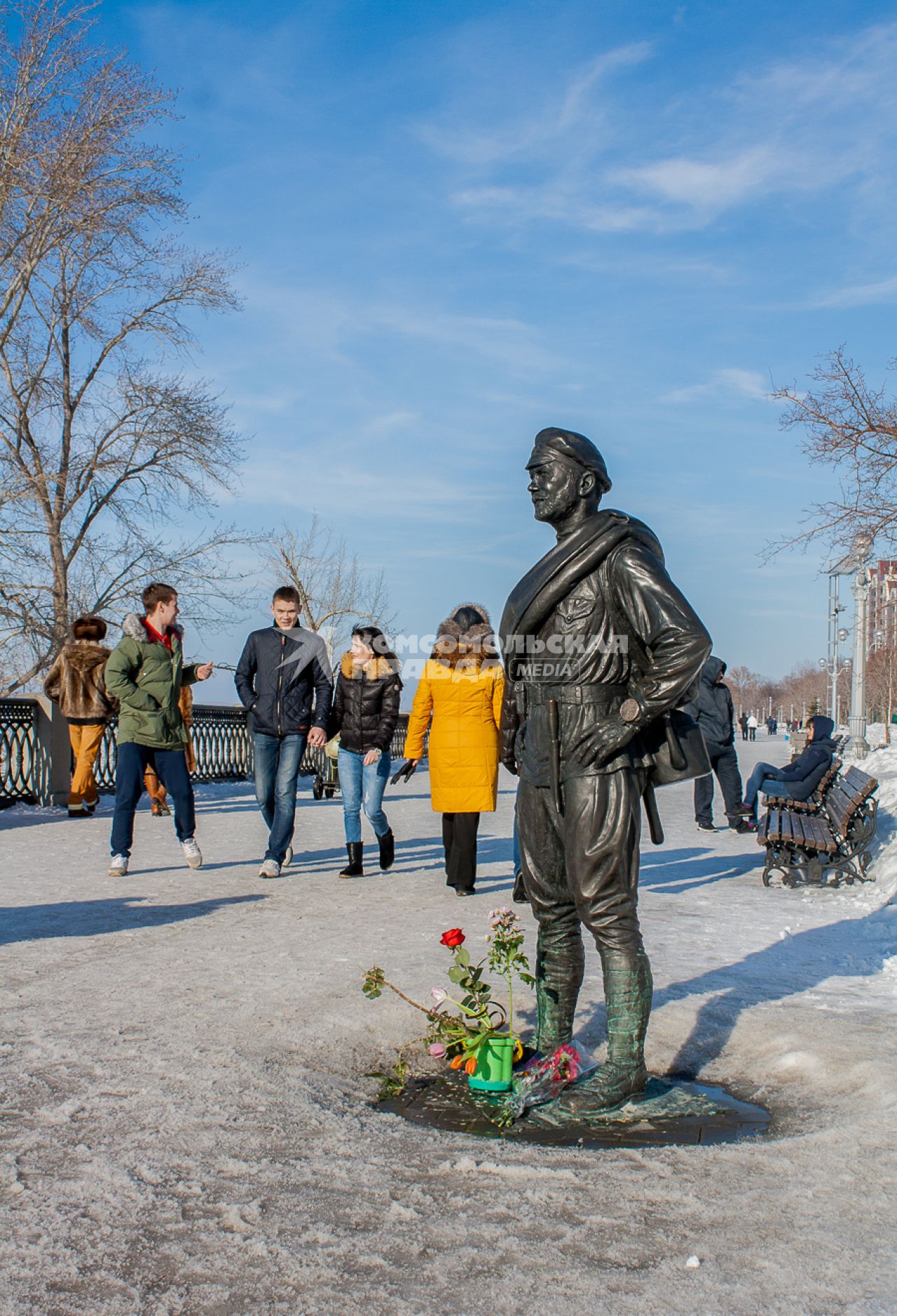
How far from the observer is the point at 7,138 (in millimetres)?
17016

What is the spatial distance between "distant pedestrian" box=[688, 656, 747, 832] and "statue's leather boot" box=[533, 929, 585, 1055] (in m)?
8.77

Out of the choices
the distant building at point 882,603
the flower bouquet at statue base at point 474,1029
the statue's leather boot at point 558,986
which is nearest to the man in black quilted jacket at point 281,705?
the flower bouquet at statue base at point 474,1029

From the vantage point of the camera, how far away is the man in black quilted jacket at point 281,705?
8930 mm

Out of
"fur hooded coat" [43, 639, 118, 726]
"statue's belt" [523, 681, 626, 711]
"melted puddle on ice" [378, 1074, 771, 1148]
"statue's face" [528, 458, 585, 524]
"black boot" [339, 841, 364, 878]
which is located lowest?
"melted puddle on ice" [378, 1074, 771, 1148]

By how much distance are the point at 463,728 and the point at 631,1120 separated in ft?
16.5

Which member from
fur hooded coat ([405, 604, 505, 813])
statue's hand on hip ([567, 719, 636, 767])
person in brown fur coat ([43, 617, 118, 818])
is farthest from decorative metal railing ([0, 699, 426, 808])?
statue's hand on hip ([567, 719, 636, 767])

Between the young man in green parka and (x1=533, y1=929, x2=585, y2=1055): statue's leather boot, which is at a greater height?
the young man in green parka

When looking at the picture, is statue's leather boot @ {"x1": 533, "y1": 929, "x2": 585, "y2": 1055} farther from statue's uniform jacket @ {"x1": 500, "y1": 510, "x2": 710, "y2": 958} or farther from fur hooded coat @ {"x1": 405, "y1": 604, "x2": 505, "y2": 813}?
fur hooded coat @ {"x1": 405, "y1": 604, "x2": 505, "y2": 813}

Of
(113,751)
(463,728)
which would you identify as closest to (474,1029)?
(463,728)

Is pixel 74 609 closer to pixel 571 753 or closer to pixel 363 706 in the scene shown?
pixel 363 706

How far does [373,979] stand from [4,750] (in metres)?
11.0

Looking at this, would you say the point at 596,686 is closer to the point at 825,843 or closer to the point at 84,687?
the point at 825,843

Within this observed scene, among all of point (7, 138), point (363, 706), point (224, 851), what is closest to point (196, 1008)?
point (363, 706)

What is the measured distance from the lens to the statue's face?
3971 mm
